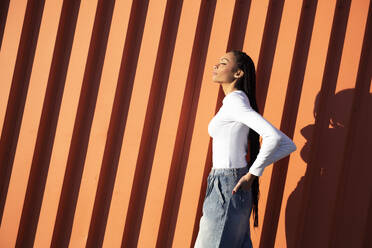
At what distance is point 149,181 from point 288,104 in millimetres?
1185

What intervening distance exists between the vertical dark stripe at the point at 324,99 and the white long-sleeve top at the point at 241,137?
632 mm

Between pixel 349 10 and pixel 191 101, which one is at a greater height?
pixel 349 10

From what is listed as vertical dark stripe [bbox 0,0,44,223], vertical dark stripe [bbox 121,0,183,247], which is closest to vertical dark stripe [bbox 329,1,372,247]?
vertical dark stripe [bbox 121,0,183,247]

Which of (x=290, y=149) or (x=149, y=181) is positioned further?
(x=149, y=181)

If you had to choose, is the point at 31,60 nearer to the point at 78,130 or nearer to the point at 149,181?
the point at 78,130

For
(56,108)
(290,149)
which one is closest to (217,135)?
(290,149)

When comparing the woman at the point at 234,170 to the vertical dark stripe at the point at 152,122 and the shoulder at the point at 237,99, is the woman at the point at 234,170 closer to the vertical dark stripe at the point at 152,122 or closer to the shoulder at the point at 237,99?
the shoulder at the point at 237,99

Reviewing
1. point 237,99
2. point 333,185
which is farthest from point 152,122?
point 333,185

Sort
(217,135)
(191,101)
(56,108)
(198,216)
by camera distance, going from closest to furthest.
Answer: (217,135) < (198,216) < (191,101) < (56,108)

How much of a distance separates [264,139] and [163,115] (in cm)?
99

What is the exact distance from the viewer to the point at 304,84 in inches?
84.2

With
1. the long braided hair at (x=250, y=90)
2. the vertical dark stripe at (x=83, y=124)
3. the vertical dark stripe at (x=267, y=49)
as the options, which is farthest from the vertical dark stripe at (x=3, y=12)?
the vertical dark stripe at (x=267, y=49)

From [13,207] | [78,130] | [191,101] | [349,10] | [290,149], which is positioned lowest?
[13,207]

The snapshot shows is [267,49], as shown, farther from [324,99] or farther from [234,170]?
[234,170]
